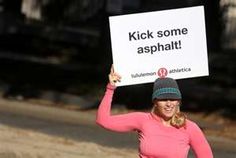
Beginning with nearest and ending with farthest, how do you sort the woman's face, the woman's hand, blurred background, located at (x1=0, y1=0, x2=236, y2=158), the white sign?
the woman's face < the woman's hand < the white sign < blurred background, located at (x1=0, y1=0, x2=236, y2=158)

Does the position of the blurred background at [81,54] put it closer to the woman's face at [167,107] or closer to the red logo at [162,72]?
the red logo at [162,72]

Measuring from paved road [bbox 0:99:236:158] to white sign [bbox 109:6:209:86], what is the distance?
264 inches

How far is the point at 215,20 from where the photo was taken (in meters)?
20.5

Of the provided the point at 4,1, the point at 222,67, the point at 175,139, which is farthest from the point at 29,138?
the point at 4,1

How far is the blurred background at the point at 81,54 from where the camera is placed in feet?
65.8

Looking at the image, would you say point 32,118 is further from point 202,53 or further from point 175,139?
point 175,139

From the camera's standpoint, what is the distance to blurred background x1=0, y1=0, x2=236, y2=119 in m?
20.1

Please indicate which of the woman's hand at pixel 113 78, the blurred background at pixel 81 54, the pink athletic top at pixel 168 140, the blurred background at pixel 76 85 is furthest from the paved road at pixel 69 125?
the pink athletic top at pixel 168 140

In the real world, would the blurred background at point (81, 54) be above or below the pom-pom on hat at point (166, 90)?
above

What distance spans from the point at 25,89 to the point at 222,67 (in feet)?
24.6

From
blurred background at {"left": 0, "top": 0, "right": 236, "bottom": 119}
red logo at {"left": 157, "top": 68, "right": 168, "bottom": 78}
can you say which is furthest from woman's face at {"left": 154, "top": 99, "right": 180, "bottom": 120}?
blurred background at {"left": 0, "top": 0, "right": 236, "bottom": 119}

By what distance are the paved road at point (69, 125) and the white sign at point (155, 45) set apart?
6.70 m

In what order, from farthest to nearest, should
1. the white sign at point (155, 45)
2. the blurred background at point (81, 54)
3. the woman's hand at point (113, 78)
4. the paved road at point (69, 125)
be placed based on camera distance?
the blurred background at point (81, 54)
the paved road at point (69, 125)
the white sign at point (155, 45)
the woman's hand at point (113, 78)

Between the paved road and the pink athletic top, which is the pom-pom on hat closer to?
the pink athletic top
